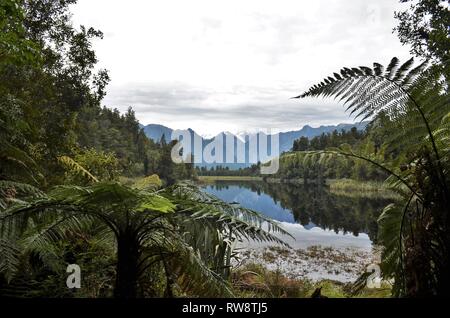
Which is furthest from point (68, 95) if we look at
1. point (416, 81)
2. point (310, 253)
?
point (416, 81)

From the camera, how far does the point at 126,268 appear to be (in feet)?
6.72

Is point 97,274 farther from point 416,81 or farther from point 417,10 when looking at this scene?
point 417,10

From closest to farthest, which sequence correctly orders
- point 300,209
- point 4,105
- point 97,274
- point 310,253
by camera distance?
point 97,274 → point 4,105 → point 310,253 → point 300,209

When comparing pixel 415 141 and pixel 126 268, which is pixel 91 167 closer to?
pixel 126 268

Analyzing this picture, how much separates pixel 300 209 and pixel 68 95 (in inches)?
523

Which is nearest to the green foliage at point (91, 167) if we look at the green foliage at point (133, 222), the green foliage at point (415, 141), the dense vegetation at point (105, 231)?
the dense vegetation at point (105, 231)

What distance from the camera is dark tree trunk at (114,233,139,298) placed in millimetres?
2031

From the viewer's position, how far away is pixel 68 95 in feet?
33.9

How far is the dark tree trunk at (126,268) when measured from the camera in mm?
2031
